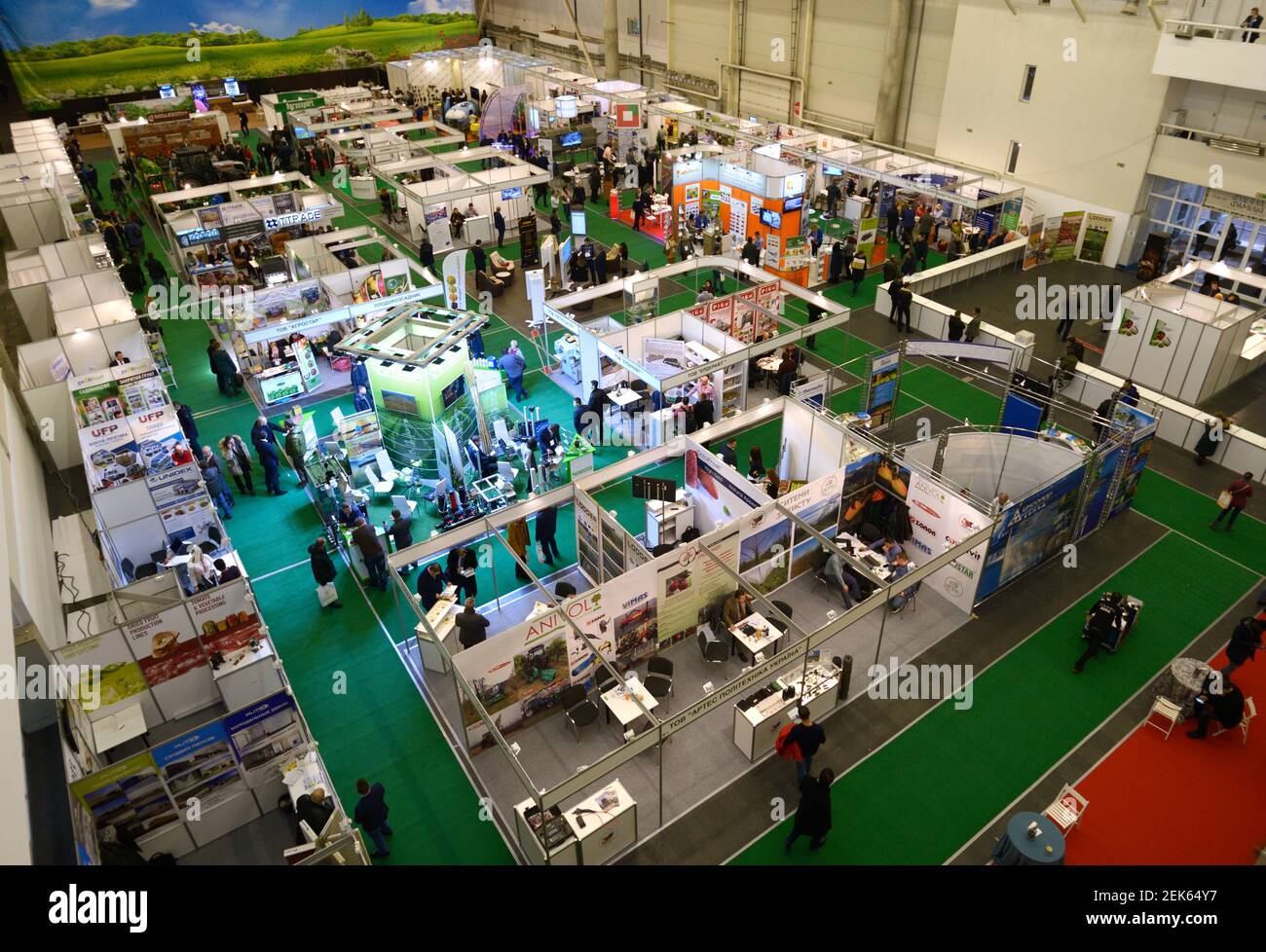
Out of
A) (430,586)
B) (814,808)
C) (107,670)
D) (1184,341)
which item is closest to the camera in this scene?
(814,808)

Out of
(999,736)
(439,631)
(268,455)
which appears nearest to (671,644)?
(439,631)

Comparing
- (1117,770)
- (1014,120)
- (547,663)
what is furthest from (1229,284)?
(547,663)

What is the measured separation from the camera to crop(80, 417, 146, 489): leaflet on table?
1222cm

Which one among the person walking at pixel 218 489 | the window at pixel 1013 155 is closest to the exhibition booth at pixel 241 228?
the person walking at pixel 218 489

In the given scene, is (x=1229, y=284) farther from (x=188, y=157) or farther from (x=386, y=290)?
(x=188, y=157)

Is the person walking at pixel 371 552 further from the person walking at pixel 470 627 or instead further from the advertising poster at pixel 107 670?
the advertising poster at pixel 107 670

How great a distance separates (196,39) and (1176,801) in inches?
2009

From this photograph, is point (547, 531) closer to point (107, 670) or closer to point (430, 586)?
point (430, 586)

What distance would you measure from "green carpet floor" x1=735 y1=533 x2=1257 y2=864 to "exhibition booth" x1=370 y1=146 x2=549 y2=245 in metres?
16.7

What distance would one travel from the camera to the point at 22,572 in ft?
32.5

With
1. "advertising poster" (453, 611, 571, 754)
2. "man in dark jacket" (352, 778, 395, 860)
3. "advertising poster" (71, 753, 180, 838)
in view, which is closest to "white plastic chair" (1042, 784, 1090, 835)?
"advertising poster" (453, 611, 571, 754)

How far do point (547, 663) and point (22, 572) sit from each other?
6330mm

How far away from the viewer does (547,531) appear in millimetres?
12102
